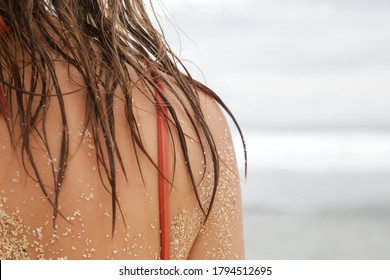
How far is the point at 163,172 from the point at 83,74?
21 centimetres

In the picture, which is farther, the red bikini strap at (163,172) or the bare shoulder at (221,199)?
the bare shoulder at (221,199)

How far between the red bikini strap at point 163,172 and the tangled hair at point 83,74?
0.02 m

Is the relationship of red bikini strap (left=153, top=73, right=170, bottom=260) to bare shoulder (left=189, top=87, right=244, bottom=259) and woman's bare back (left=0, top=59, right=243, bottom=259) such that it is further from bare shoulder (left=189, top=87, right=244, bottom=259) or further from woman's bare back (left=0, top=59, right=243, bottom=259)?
bare shoulder (left=189, top=87, right=244, bottom=259)

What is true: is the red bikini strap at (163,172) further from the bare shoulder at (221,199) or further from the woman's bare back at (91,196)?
the bare shoulder at (221,199)

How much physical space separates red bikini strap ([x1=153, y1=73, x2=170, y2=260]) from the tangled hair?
0.02m

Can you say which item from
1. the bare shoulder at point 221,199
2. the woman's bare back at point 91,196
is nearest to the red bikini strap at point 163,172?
the woman's bare back at point 91,196

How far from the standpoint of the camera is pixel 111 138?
1.17 meters

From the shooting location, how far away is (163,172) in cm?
121

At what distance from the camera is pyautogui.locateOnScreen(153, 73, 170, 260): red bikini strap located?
3.97 feet

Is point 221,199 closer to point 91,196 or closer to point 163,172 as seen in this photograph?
point 163,172

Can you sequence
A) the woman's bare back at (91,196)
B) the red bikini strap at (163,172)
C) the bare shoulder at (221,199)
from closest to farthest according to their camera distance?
the woman's bare back at (91,196)
the red bikini strap at (163,172)
the bare shoulder at (221,199)

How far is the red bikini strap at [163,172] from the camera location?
1.21 meters
